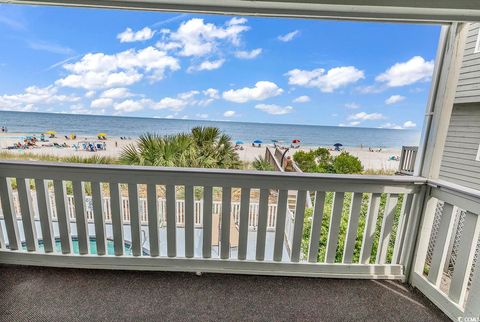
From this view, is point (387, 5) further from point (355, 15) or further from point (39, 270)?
point (39, 270)

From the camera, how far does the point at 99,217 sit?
66.7 inches

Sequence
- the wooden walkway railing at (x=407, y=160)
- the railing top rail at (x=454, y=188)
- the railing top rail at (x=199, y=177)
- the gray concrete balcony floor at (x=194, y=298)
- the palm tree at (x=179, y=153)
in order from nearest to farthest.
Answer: the railing top rail at (x=454, y=188)
the gray concrete balcony floor at (x=194, y=298)
the railing top rail at (x=199, y=177)
the wooden walkway railing at (x=407, y=160)
the palm tree at (x=179, y=153)

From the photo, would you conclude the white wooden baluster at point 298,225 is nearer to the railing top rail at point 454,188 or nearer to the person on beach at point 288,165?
the person on beach at point 288,165

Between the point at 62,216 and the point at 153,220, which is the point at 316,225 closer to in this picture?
the point at 153,220

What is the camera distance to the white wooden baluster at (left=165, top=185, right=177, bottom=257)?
1.64m

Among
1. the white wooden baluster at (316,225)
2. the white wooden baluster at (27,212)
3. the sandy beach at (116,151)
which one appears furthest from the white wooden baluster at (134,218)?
the white wooden baluster at (316,225)

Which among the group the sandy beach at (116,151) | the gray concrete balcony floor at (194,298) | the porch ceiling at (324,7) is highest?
the porch ceiling at (324,7)

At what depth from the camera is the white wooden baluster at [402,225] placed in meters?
1.66

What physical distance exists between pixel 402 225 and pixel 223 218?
1.40 meters

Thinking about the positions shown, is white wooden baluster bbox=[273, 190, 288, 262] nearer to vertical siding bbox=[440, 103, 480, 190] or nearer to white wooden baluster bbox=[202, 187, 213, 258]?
white wooden baluster bbox=[202, 187, 213, 258]

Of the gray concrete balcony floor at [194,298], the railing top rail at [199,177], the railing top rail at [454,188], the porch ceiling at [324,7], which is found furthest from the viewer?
the railing top rail at [199,177]

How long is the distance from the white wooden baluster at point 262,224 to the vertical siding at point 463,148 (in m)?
1.49

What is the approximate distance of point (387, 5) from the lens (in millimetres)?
1134

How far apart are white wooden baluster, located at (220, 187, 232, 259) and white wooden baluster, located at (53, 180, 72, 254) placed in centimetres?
121
